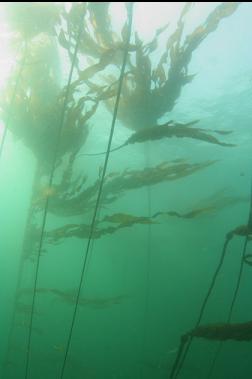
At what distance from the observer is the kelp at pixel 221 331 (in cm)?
Answer: 209

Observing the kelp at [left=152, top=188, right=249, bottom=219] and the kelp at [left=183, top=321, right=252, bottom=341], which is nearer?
the kelp at [left=183, top=321, right=252, bottom=341]

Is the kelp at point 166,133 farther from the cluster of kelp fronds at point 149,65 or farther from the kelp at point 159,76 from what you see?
the kelp at point 159,76

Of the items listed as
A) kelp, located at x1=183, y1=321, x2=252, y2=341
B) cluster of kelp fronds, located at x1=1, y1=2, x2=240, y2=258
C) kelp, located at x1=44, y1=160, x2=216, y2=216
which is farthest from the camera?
kelp, located at x1=44, y1=160, x2=216, y2=216

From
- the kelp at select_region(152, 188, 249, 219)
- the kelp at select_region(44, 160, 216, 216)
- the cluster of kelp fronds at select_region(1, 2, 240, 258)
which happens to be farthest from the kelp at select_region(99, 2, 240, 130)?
the kelp at select_region(152, 188, 249, 219)

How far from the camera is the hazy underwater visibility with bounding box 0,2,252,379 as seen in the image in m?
3.69

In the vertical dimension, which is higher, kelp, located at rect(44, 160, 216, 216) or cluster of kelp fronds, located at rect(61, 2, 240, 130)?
cluster of kelp fronds, located at rect(61, 2, 240, 130)

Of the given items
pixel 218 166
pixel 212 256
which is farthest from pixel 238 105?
pixel 212 256

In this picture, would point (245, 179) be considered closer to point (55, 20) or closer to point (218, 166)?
point (218, 166)

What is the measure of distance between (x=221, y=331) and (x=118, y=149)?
8.25m

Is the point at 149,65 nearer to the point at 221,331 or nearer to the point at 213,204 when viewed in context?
the point at 213,204

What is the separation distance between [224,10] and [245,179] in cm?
2186

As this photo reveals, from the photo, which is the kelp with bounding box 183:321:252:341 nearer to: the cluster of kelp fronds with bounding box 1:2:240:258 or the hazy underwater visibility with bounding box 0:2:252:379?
the hazy underwater visibility with bounding box 0:2:252:379

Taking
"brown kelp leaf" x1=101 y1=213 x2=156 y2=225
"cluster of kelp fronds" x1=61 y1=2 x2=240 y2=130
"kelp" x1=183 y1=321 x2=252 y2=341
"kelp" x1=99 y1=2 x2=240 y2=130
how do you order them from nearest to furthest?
"kelp" x1=183 y1=321 x2=252 y2=341, "brown kelp leaf" x1=101 y1=213 x2=156 y2=225, "cluster of kelp fronds" x1=61 y1=2 x2=240 y2=130, "kelp" x1=99 y1=2 x2=240 y2=130

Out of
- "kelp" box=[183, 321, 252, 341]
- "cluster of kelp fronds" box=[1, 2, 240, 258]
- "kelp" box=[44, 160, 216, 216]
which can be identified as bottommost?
"kelp" box=[183, 321, 252, 341]
